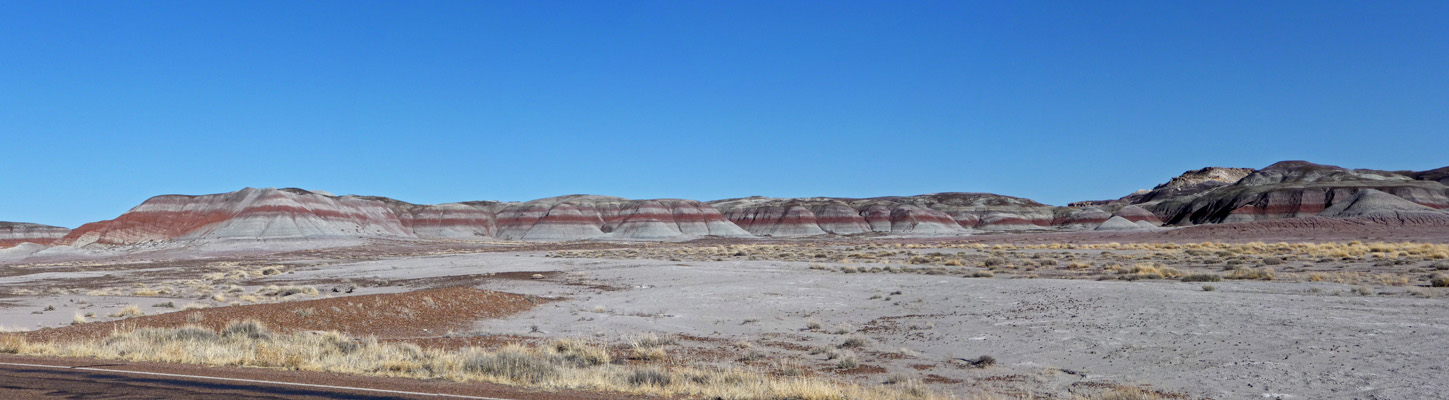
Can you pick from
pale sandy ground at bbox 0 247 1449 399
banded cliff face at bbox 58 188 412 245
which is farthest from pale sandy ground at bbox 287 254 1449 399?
banded cliff face at bbox 58 188 412 245

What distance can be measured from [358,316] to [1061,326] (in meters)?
15.0

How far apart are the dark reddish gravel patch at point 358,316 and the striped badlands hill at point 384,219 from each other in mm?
90227

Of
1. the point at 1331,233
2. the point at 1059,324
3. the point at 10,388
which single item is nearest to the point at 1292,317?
the point at 1059,324

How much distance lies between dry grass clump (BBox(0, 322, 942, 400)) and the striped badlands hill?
95.5 meters

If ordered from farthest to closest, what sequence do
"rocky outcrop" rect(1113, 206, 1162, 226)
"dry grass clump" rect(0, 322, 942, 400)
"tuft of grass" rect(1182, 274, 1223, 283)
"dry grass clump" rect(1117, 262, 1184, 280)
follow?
"rocky outcrop" rect(1113, 206, 1162, 226) → "dry grass clump" rect(1117, 262, 1184, 280) → "tuft of grass" rect(1182, 274, 1223, 283) → "dry grass clump" rect(0, 322, 942, 400)

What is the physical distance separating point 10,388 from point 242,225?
353 ft

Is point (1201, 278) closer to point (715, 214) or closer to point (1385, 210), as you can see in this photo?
point (1385, 210)

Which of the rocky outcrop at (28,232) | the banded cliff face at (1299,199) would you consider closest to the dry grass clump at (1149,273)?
the banded cliff face at (1299,199)

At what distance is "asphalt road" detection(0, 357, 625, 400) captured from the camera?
27.7ft

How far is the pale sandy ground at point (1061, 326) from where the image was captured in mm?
10641

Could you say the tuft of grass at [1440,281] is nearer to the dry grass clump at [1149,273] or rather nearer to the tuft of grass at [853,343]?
the dry grass clump at [1149,273]

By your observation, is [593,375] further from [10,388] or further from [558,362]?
[10,388]

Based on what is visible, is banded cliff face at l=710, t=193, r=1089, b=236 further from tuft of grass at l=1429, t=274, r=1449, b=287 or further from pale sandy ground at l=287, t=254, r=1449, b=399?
pale sandy ground at l=287, t=254, r=1449, b=399

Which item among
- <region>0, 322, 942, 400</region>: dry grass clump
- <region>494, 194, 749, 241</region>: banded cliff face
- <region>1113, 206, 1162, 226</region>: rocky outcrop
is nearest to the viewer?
<region>0, 322, 942, 400</region>: dry grass clump
